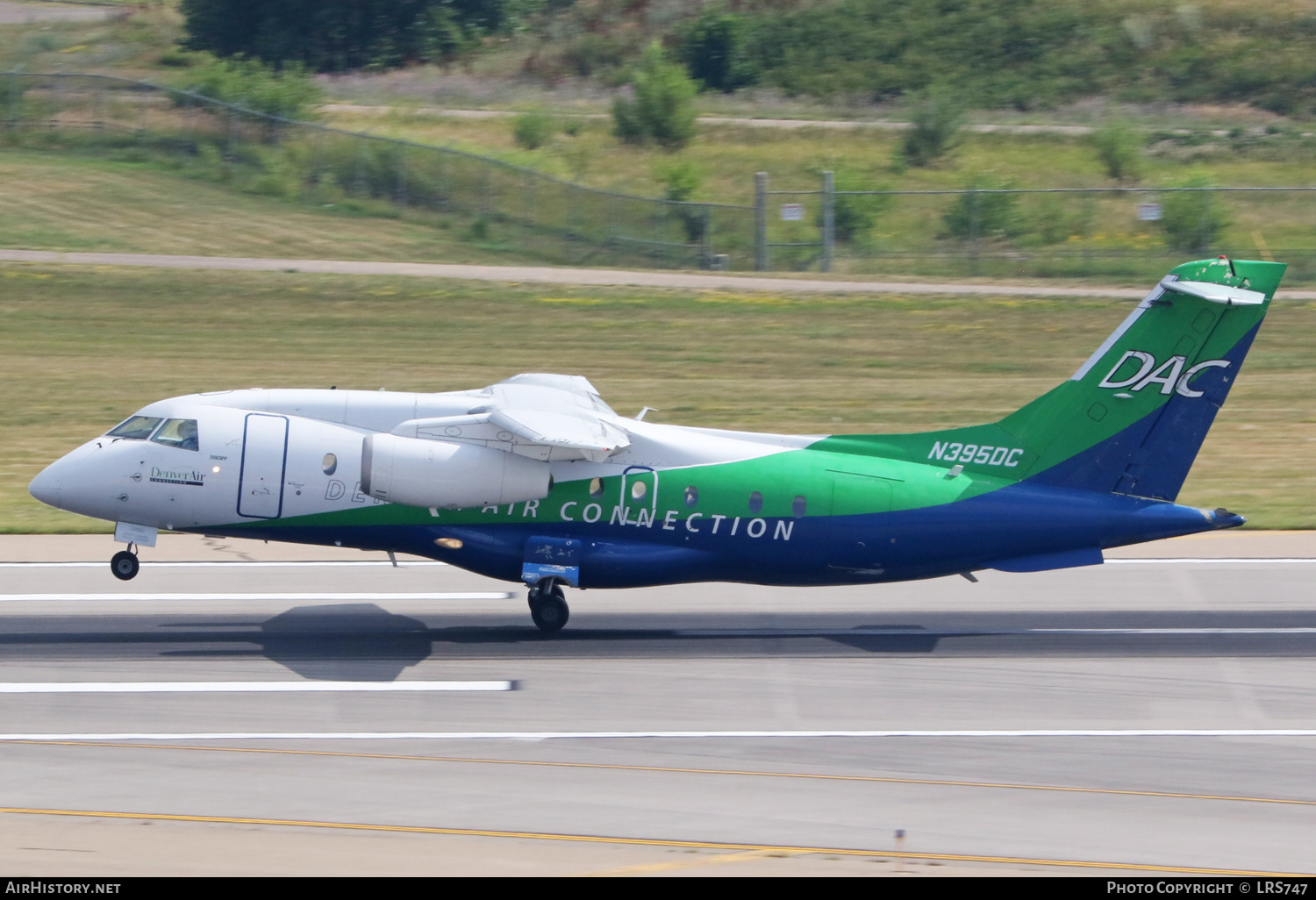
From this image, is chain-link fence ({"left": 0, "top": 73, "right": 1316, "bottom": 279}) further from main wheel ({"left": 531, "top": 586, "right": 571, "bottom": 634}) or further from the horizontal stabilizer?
main wheel ({"left": 531, "top": 586, "right": 571, "bottom": 634})

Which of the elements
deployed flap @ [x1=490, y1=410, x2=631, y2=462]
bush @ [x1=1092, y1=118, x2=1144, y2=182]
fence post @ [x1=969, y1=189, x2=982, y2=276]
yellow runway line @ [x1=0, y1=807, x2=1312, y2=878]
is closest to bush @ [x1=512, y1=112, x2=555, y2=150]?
fence post @ [x1=969, y1=189, x2=982, y2=276]

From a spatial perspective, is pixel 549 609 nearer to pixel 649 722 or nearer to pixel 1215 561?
pixel 649 722

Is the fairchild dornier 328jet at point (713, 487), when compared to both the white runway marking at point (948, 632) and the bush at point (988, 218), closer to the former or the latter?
the white runway marking at point (948, 632)

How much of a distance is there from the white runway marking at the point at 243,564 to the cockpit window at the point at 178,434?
13.7 ft

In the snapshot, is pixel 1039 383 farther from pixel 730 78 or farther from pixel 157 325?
Answer: pixel 730 78

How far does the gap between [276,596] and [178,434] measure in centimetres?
327

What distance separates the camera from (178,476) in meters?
17.9

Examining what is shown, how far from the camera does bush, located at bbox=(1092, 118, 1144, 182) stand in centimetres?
6212

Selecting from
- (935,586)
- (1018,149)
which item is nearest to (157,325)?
(935,586)

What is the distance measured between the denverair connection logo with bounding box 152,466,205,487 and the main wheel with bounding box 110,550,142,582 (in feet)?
3.67

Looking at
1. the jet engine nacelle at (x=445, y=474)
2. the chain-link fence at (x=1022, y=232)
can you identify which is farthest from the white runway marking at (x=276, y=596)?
the chain-link fence at (x=1022, y=232)

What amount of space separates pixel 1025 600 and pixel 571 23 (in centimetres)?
7317

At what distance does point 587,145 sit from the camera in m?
66.9

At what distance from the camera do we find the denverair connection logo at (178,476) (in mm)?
17906
